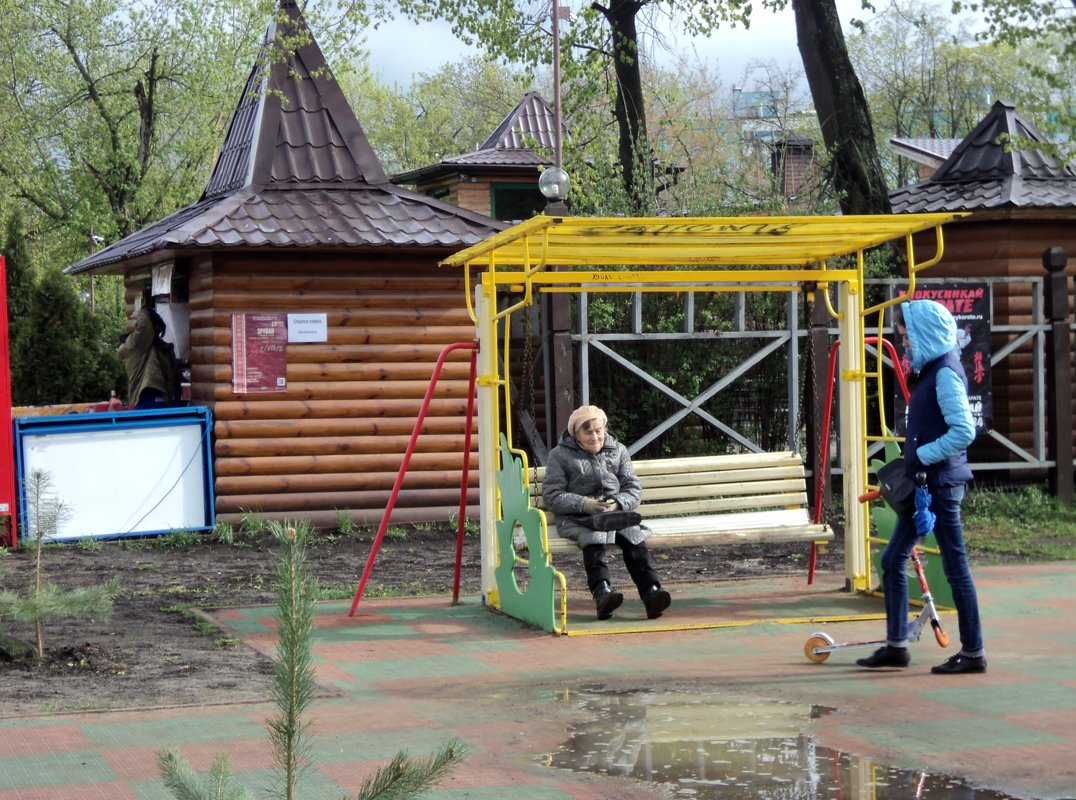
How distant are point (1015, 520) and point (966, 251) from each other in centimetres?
367

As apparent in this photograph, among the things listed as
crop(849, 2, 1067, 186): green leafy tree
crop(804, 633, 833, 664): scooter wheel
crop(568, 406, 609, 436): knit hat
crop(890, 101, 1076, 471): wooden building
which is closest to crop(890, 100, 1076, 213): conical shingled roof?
crop(890, 101, 1076, 471): wooden building

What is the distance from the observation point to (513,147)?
1302 inches

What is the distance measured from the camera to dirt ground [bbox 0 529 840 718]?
7258mm

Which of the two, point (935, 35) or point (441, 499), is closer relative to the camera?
point (441, 499)

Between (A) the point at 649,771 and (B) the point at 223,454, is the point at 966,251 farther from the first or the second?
(A) the point at 649,771

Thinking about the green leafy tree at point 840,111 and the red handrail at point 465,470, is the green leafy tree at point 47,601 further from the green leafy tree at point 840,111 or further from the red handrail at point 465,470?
the green leafy tree at point 840,111

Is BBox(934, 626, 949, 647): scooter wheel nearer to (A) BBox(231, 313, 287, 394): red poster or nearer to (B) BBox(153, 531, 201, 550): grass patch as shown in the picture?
(B) BBox(153, 531, 201, 550): grass patch

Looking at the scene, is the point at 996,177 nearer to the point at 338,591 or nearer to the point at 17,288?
the point at 338,591

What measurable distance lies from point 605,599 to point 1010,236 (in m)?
8.88

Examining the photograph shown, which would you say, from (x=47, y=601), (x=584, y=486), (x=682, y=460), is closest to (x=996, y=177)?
(x=682, y=460)

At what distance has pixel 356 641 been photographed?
28.3 feet

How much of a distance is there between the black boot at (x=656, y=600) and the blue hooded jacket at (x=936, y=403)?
206 centimetres

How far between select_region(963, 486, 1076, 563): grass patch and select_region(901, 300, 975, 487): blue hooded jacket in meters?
4.52

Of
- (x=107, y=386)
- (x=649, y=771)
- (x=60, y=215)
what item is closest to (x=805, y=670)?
(x=649, y=771)
